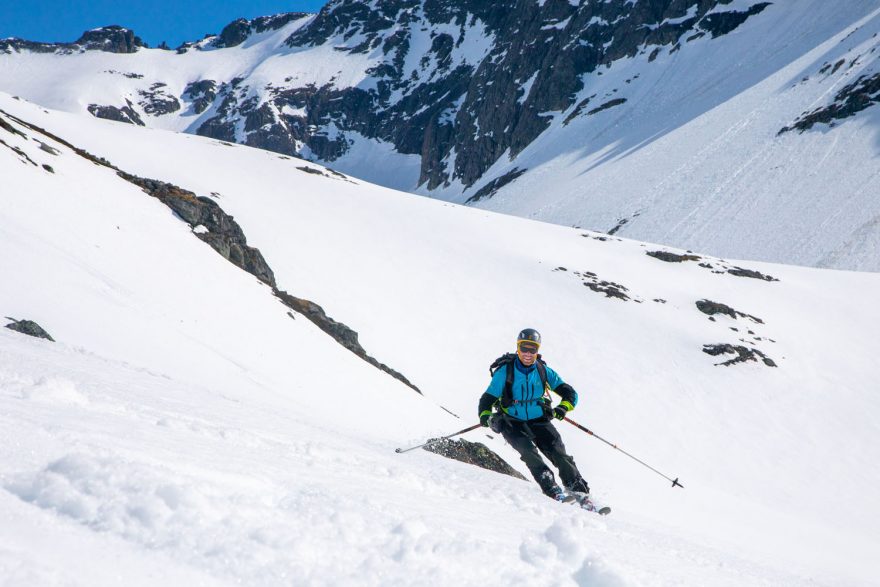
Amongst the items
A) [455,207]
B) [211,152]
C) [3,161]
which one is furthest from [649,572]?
[211,152]

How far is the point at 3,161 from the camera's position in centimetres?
1658

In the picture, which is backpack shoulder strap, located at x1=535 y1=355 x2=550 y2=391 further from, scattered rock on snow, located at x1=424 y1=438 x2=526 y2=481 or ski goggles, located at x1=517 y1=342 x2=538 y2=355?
scattered rock on snow, located at x1=424 y1=438 x2=526 y2=481

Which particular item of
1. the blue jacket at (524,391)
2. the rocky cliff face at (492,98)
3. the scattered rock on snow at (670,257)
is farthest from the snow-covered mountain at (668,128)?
the blue jacket at (524,391)

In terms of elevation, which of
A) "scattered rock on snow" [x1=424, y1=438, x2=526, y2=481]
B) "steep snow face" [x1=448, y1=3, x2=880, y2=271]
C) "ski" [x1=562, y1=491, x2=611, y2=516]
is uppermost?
"steep snow face" [x1=448, y1=3, x2=880, y2=271]

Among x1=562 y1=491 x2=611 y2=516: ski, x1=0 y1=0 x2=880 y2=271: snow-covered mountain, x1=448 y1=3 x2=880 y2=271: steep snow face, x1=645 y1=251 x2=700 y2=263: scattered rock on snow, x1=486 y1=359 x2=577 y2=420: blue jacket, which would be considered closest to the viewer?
x1=562 y1=491 x2=611 y2=516: ski

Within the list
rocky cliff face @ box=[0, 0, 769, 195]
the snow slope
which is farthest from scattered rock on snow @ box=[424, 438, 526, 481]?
rocky cliff face @ box=[0, 0, 769, 195]

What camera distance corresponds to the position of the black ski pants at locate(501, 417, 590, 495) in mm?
7019

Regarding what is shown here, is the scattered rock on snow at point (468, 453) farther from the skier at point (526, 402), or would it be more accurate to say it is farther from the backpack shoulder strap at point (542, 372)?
the backpack shoulder strap at point (542, 372)

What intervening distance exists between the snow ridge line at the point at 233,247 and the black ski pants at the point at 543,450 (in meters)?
11.8

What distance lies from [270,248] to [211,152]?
81.1ft

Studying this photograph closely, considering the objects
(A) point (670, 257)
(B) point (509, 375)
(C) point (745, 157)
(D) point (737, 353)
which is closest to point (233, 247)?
(B) point (509, 375)

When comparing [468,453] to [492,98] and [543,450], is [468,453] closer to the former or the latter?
Result: [543,450]

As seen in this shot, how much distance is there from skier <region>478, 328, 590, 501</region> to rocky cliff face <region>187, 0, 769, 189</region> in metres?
105

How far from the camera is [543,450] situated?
7.50 m
